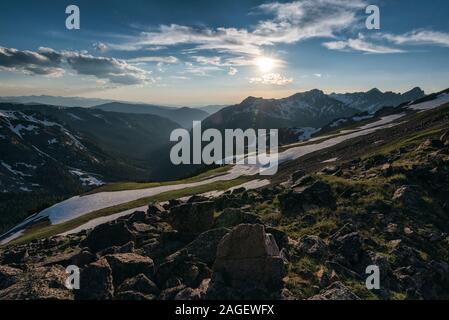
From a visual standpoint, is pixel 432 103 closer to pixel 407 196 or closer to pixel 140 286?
pixel 407 196

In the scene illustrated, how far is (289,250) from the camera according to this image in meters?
22.1

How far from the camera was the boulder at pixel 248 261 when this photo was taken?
17.7 metres

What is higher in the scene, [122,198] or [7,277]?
[7,277]

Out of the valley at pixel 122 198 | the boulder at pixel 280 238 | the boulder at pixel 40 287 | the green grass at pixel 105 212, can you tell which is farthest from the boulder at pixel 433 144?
the green grass at pixel 105 212

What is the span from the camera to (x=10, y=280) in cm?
1872

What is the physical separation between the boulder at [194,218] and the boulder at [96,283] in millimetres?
8580

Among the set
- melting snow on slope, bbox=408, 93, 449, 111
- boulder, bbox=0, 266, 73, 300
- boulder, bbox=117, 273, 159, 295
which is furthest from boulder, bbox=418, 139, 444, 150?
melting snow on slope, bbox=408, 93, 449, 111

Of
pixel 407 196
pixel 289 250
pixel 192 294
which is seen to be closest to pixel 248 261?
pixel 192 294

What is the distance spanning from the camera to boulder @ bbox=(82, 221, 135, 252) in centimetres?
2653

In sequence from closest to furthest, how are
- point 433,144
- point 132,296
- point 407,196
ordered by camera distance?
point 132,296 → point 407,196 → point 433,144

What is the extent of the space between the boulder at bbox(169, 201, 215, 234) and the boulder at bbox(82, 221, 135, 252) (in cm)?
354

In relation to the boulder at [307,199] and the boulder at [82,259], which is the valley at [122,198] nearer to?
the boulder at [307,199]

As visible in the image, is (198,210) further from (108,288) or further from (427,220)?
(427,220)

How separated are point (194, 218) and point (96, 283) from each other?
10153 millimetres
